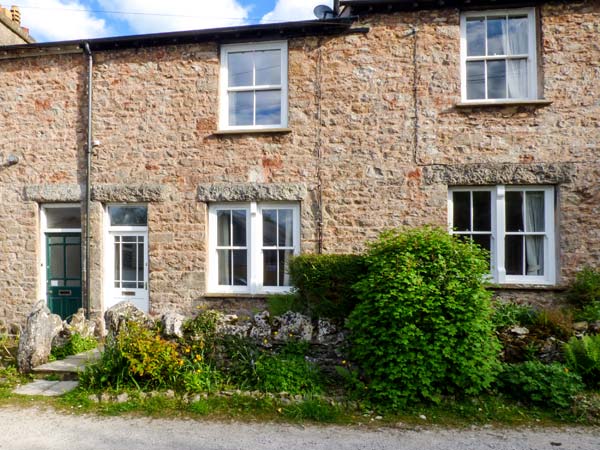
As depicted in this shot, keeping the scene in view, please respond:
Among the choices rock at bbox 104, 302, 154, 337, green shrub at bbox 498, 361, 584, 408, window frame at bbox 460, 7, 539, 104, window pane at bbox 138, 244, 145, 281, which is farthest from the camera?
window pane at bbox 138, 244, 145, 281

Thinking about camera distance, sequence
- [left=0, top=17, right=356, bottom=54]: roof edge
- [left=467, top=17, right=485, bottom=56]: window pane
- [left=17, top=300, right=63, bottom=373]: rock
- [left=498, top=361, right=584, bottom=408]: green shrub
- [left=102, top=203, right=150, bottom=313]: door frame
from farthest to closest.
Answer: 1. [left=102, top=203, right=150, bottom=313]: door frame
2. [left=0, top=17, right=356, bottom=54]: roof edge
3. [left=467, top=17, right=485, bottom=56]: window pane
4. [left=17, top=300, right=63, bottom=373]: rock
5. [left=498, top=361, right=584, bottom=408]: green shrub

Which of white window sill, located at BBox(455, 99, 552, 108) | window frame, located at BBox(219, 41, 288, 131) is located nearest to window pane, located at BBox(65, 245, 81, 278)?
window frame, located at BBox(219, 41, 288, 131)

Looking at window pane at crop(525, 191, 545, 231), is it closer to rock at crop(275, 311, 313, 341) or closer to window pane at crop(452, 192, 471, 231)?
window pane at crop(452, 192, 471, 231)

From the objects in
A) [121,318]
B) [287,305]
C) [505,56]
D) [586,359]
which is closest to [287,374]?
[287,305]

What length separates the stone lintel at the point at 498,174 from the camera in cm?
812

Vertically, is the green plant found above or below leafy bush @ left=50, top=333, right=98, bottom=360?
above

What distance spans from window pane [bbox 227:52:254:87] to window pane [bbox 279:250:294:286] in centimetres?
379

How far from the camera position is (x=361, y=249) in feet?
28.2

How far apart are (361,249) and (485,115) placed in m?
3.67

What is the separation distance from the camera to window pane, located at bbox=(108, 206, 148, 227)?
31.0 feet

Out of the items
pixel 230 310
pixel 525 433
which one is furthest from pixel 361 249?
pixel 525 433

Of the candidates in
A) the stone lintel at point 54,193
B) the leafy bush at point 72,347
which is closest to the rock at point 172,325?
the leafy bush at point 72,347

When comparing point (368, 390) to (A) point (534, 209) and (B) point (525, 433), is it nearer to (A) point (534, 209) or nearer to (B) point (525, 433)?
(B) point (525, 433)

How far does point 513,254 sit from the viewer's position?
27.8 feet
